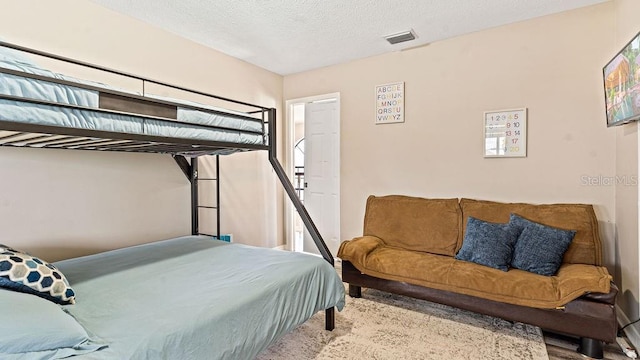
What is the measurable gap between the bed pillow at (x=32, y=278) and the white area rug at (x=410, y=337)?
3.72 ft

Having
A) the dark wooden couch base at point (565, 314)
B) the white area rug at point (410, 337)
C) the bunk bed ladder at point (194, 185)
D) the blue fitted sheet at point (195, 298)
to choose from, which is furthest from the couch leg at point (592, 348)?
the bunk bed ladder at point (194, 185)

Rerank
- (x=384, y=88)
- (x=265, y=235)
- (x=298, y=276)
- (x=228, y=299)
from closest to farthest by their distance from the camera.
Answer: (x=228, y=299) → (x=298, y=276) → (x=384, y=88) → (x=265, y=235)

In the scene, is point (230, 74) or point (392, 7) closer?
point (392, 7)

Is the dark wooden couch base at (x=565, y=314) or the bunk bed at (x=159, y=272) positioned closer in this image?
the bunk bed at (x=159, y=272)

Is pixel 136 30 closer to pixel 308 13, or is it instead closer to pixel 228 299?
pixel 308 13

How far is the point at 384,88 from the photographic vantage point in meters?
3.64

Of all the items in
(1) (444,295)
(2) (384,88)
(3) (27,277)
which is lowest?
(1) (444,295)

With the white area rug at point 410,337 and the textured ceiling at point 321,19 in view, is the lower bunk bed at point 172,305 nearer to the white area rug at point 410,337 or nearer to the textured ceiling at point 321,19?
the white area rug at point 410,337

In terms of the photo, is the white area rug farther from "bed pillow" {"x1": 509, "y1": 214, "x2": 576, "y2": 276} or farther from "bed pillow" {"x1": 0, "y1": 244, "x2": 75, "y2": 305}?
"bed pillow" {"x1": 0, "y1": 244, "x2": 75, "y2": 305}

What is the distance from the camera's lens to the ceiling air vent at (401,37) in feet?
10.2

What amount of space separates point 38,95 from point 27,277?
77cm

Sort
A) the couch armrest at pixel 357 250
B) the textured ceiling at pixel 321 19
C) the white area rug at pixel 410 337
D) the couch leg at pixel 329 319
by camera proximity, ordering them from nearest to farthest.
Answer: the white area rug at pixel 410 337 < the couch leg at pixel 329 319 < the textured ceiling at pixel 321 19 < the couch armrest at pixel 357 250

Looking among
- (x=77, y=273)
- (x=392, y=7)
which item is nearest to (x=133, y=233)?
(x=77, y=273)

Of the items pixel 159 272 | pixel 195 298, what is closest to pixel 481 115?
pixel 195 298
